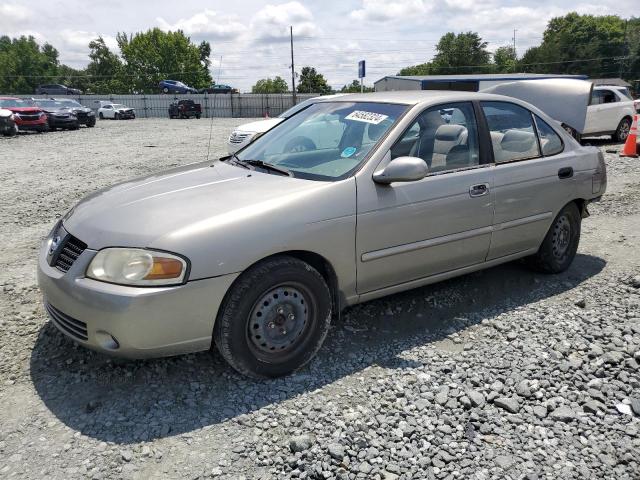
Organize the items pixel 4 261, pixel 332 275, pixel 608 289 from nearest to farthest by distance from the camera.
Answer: pixel 332 275, pixel 608 289, pixel 4 261

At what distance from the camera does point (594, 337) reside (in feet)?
A: 12.2

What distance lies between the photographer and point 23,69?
88.6 m

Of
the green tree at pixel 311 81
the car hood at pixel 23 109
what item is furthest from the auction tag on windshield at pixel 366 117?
the green tree at pixel 311 81

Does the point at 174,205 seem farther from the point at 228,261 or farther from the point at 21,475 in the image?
the point at 21,475

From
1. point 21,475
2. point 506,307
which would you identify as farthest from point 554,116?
point 21,475

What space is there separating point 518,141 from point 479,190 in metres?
0.78

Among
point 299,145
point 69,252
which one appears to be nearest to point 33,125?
point 299,145

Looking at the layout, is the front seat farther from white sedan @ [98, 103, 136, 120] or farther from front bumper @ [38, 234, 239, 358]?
white sedan @ [98, 103, 136, 120]

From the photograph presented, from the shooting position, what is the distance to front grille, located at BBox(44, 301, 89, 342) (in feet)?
9.44

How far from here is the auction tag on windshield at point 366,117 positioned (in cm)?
377

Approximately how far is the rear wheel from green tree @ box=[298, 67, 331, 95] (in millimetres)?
63696

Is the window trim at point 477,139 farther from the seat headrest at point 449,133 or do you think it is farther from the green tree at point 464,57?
the green tree at point 464,57

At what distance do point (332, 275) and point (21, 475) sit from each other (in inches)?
74.1

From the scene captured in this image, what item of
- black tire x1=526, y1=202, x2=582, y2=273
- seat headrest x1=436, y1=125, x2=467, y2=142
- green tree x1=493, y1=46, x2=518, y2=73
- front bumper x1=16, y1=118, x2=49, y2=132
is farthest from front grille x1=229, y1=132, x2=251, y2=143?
green tree x1=493, y1=46, x2=518, y2=73
